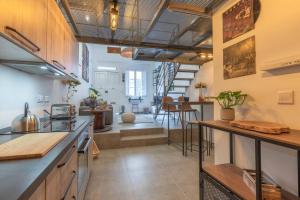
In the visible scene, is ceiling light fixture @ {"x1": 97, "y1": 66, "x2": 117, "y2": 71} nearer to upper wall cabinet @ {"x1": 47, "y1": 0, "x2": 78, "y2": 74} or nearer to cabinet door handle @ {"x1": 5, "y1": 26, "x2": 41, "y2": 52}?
upper wall cabinet @ {"x1": 47, "y1": 0, "x2": 78, "y2": 74}

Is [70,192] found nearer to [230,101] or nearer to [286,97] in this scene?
[230,101]

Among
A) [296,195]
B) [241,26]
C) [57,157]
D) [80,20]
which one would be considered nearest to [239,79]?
[241,26]

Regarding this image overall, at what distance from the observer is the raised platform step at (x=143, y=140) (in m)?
3.99

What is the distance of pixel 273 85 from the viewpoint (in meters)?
1.33

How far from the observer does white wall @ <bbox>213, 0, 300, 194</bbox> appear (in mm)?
1183

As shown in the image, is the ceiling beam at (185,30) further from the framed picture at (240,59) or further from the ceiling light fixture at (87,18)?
the ceiling light fixture at (87,18)

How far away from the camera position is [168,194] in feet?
6.53

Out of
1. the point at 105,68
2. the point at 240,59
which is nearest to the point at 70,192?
the point at 240,59

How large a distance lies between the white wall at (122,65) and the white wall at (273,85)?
826 cm

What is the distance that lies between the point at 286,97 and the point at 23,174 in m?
1.65

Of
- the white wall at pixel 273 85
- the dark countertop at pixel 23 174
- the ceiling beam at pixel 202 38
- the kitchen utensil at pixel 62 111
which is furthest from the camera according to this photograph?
the ceiling beam at pixel 202 38

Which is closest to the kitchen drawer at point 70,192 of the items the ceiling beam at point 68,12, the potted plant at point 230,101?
the potted plant at point 230,101

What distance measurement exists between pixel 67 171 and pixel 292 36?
185 cm

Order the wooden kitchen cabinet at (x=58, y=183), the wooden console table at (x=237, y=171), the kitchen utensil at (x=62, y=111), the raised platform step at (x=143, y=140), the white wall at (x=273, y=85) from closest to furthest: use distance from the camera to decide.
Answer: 1. the wooden kitchen cabinet at (x=58, y=183)
2. the wooden console table at (x=237, y=171)
3. the white wall at (x=273, y=85)
4. the kitchen utensil at (x=62, y=111)
5. the raised platform step at (x=143, y=140)
